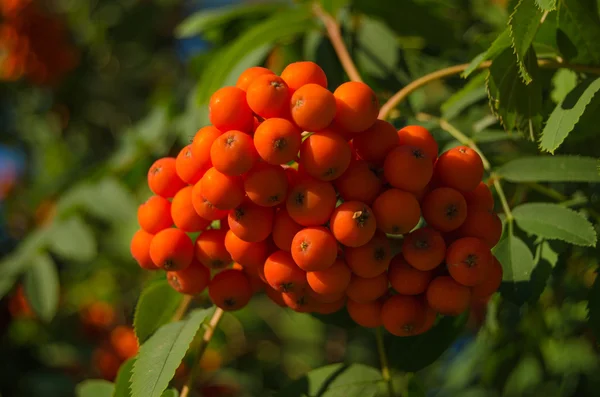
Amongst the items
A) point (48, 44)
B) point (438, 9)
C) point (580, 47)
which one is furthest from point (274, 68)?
point (48, 44)

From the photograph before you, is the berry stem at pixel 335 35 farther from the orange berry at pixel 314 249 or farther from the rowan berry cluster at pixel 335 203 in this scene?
the orange berry at pixel 314 249

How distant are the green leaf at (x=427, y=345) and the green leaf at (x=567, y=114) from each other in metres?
0.53

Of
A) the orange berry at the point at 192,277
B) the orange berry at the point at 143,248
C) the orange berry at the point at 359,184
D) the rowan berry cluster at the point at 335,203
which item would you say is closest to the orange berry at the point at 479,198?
the rowan berry cluster at the point at 335,203

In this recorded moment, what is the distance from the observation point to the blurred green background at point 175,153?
2082 mm

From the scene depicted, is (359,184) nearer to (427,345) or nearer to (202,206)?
(202,206)

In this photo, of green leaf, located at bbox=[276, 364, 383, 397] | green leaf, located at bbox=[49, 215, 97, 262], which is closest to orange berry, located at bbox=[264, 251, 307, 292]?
green leaf, located at bbox=[276, 364, 383, 397]

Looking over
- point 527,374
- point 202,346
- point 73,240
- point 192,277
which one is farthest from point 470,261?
point 73,240

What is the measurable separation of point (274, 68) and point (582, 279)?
5.11 ft

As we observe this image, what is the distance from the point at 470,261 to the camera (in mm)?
1235

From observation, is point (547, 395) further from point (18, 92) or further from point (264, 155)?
point (18, 92)

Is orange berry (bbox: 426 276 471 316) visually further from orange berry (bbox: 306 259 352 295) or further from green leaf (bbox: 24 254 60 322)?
green leaf (bbox: 24 254 60 322)

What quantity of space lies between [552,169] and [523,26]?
475mm

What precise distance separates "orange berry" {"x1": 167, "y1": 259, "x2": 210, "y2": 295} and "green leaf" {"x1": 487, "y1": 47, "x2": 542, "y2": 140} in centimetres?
81

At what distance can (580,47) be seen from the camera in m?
1.51
